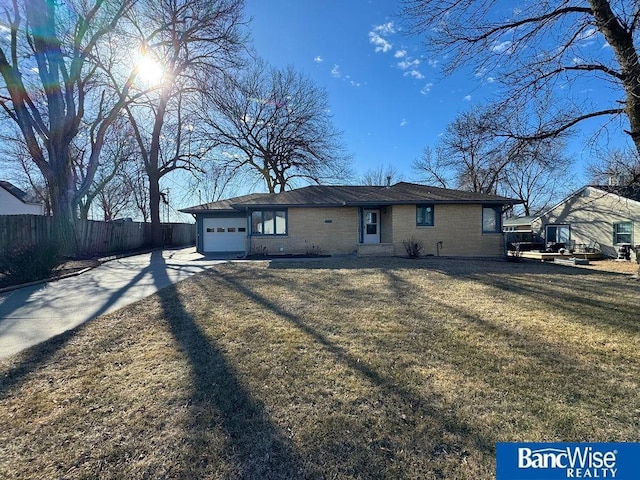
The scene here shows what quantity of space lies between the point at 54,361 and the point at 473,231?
16.1 metres

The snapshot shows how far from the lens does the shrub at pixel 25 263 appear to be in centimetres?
861

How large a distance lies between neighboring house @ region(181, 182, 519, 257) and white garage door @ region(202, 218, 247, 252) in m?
2.61

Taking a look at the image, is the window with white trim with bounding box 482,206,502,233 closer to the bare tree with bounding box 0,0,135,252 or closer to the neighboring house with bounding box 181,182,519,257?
the neighboring house with bounding box 181,182,519,257

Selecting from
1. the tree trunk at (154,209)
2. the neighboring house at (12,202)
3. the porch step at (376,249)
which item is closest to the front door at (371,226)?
the porch step at (376,249)

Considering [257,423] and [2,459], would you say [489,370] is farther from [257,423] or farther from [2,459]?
[2,459]

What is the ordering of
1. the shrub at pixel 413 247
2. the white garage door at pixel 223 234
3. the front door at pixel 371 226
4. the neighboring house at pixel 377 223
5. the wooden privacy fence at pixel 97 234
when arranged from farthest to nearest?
the white garage door at pixel 223 234 → the front door at pixel 371 226 → the neighboring house at pixel 377 223 → the shrub at pixel 413 247 → the wooden privacy fence at pixel 97 234

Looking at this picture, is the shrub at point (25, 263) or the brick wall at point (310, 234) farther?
the brick wall at point (310, 234)

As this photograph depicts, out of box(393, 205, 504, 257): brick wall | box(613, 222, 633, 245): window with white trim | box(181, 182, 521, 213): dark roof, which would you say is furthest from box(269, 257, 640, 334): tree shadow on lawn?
box(613, 222, 633, 245): window with white trim

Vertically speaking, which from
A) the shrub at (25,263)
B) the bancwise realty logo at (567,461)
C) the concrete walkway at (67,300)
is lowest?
the bancwise realty logo at (567,461)

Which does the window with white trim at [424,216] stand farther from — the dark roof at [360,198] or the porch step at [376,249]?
the porch step at [376,249]

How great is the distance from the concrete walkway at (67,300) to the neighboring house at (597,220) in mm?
21114

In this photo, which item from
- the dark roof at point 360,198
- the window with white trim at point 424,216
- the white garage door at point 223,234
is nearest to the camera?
the dark roof at point 360,198

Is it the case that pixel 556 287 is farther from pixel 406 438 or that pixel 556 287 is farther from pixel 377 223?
pixel 377 223

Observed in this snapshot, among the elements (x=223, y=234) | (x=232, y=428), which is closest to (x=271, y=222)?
(x=223, y=234)
